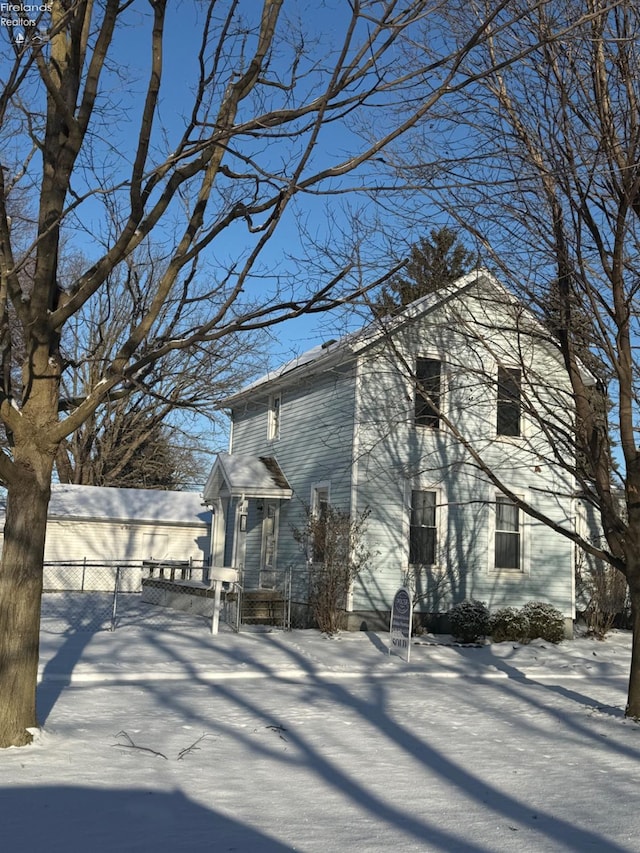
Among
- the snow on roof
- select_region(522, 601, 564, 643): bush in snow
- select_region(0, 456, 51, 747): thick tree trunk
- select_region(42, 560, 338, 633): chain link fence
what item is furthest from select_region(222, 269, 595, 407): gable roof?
the snow on roof

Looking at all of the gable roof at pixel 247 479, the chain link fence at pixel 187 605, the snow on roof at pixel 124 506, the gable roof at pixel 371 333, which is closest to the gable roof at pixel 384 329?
the gable roof at pixel 371 333

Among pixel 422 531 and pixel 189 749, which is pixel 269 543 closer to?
pixel 422 531

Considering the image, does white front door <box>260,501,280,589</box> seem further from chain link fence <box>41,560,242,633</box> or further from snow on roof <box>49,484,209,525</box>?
snow on roof <box>49,484,209,525</box>

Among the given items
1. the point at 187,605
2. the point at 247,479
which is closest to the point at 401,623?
the point at 247,479

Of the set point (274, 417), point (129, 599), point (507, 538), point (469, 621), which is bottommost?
point (129, 599)

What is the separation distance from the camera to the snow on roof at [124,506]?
2831cm

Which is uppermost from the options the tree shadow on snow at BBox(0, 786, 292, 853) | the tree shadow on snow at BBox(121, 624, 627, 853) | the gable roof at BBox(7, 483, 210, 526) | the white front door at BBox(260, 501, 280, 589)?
the gable roof at BBox(7, 483, 210, 526)

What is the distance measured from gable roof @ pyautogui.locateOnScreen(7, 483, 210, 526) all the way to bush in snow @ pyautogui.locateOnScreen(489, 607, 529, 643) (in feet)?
44.4

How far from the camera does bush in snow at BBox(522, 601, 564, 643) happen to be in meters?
18.7

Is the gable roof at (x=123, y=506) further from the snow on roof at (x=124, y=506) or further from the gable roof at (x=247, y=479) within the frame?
the gable roof at (x=247, y=479)

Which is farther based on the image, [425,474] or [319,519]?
[425,474]

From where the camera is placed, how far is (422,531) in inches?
753

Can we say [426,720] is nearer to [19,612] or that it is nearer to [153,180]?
[19,612]

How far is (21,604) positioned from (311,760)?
2790 mm
